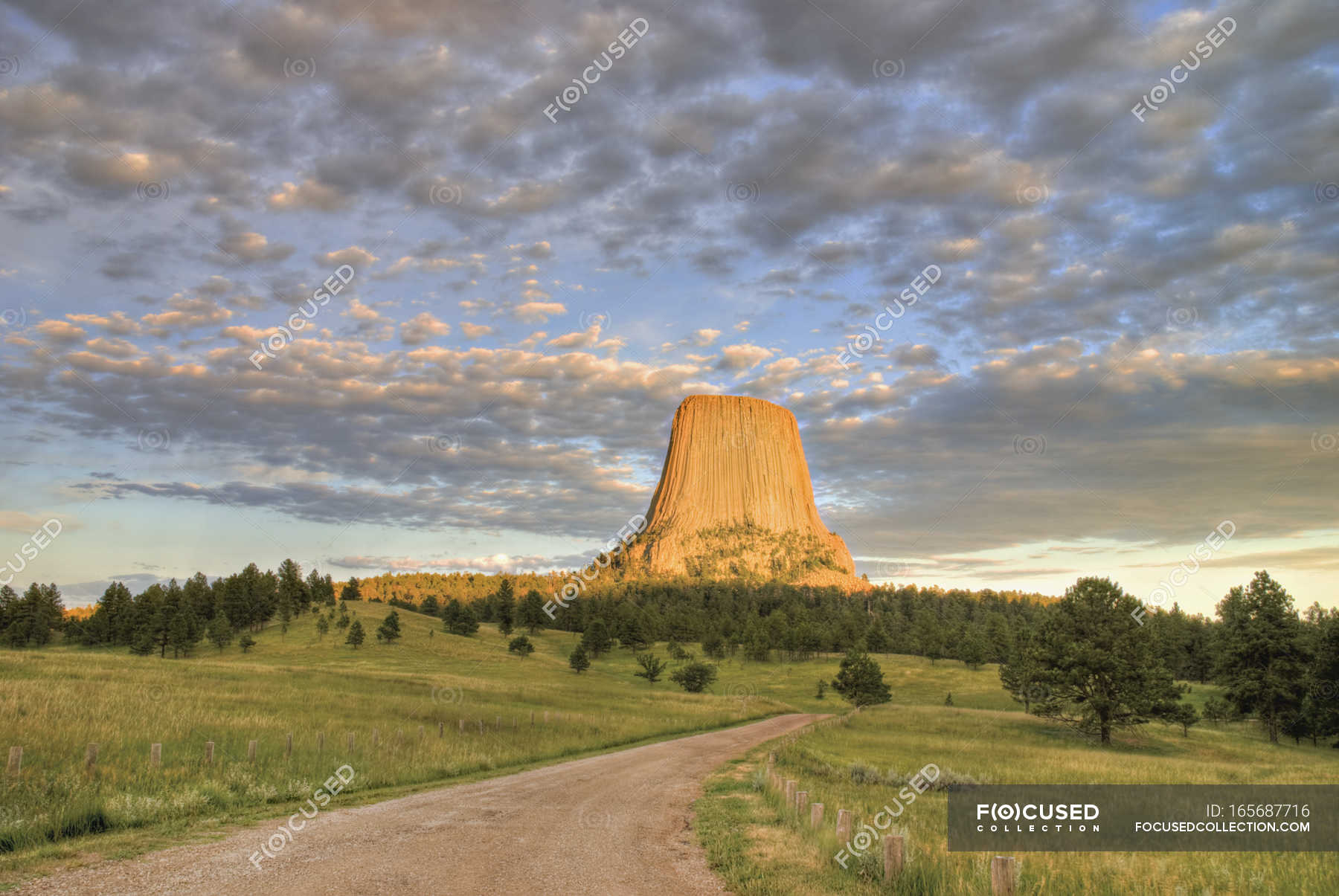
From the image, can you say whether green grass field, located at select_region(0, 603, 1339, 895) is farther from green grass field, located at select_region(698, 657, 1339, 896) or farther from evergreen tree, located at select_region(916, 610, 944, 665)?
evergreen tree, located at select_region(916, 610, 944, 665)

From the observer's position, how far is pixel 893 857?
409 inches

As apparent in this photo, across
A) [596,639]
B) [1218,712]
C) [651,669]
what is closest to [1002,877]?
[1218,712]

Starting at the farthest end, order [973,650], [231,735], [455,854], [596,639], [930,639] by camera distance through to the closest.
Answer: [930,639], [596,639], [973,650], [231,735], [455,854]

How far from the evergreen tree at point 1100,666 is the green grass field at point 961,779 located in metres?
1.81

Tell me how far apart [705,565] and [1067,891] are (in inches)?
7368

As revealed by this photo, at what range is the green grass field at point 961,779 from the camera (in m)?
10.9

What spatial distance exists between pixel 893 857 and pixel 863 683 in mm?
64542

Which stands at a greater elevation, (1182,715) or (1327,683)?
(1327,683)

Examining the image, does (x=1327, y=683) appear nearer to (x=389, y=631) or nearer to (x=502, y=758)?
(x=502, y=758)

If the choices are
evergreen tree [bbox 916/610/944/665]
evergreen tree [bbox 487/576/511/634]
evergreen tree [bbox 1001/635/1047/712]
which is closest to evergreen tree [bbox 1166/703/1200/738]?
evergreen tree [bbox 1001/635/1047/712]

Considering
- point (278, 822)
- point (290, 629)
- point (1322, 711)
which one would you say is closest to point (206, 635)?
point (290, 629)

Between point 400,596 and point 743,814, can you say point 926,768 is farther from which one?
point 400,596

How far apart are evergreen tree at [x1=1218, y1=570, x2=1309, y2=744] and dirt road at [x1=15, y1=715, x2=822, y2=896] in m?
56.6

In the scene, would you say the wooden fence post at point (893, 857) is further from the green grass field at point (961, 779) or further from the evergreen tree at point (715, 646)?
the evergreen tree at point (715, 646)
